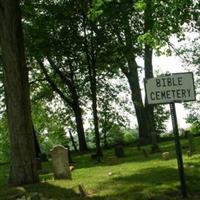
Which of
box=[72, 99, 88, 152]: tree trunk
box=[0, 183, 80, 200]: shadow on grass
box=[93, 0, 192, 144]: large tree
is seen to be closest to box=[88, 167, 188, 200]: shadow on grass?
box=[0, 183, 80, 200]: shadow on grass

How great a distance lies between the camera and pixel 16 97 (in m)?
17.5

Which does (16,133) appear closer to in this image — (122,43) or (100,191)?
(100,191)

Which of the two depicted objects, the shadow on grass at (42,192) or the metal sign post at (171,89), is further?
the shadow on grass at (42,192)

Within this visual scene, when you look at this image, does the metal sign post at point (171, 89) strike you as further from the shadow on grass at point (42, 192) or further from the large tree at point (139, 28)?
the large tree at point (139, 28)

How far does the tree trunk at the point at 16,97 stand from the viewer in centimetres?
1736

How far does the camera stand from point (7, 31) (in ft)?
58.2

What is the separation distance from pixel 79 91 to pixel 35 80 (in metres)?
3.65

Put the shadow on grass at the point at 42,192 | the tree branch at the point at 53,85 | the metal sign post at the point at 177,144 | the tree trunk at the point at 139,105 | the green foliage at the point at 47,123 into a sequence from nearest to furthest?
the metal sign post at the point at 177,144 → the shadow on grass at the point at 42,192 → the tree trunk at the point at 139,105 → the tree branch at the point at 53,85 → the green foliage at the point at 47,123

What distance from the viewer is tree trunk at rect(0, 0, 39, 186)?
17359 mm

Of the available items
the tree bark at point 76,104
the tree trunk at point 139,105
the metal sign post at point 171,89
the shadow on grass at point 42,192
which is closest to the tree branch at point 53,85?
the tree bark at point 76,104

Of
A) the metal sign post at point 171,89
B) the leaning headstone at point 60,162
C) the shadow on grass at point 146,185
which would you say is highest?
the metal sign post at point 171,89

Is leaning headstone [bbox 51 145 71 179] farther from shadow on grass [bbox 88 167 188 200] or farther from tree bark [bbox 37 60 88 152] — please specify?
tree bark [bbox 37 60 88 152]

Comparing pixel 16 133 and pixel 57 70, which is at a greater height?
pixel 57 70

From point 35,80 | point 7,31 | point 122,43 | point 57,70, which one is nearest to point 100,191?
point 7,31
